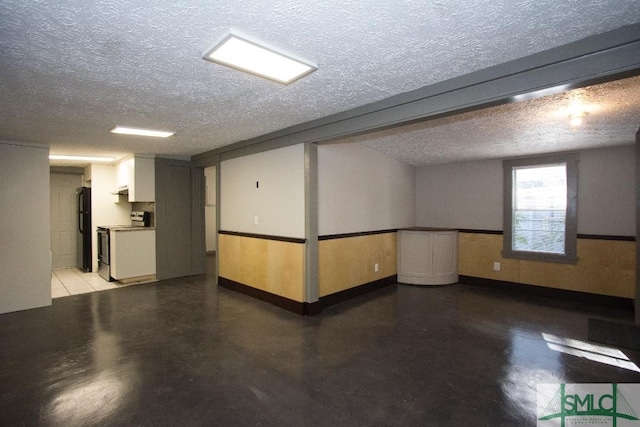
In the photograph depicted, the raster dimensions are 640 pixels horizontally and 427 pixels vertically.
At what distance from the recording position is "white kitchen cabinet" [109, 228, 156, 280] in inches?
220

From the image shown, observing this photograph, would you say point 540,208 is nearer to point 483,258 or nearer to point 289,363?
point 483,258

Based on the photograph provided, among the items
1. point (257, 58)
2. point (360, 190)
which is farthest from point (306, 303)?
point (257, 58)

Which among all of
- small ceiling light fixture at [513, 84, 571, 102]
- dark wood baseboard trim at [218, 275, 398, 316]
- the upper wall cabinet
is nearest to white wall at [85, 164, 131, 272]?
the upper wall cabinet

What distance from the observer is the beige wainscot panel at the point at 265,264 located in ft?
13.6

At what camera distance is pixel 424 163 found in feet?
20.2

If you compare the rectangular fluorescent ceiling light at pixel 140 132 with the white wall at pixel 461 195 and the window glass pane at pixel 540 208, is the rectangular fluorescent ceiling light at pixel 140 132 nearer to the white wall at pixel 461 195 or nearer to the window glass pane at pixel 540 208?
the white wall at pixel 461 195

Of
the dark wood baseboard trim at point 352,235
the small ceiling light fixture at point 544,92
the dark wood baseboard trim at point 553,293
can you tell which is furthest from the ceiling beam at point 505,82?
the dark wood baseboard trim at point 553,293

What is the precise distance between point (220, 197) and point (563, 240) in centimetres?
554

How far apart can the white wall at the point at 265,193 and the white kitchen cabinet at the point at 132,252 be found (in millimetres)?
1502

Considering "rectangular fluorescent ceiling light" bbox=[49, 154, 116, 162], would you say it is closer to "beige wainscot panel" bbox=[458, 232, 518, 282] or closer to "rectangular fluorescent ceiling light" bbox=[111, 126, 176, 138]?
"rectangular fluorescent ceiling light" bbox=[111, 126, 176, 138]

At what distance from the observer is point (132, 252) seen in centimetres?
571

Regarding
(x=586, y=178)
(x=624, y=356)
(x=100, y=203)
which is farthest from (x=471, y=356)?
(x=100, y=203)

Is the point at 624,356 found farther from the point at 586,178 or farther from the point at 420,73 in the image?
the point at 420,73

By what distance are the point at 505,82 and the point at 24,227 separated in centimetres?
590
